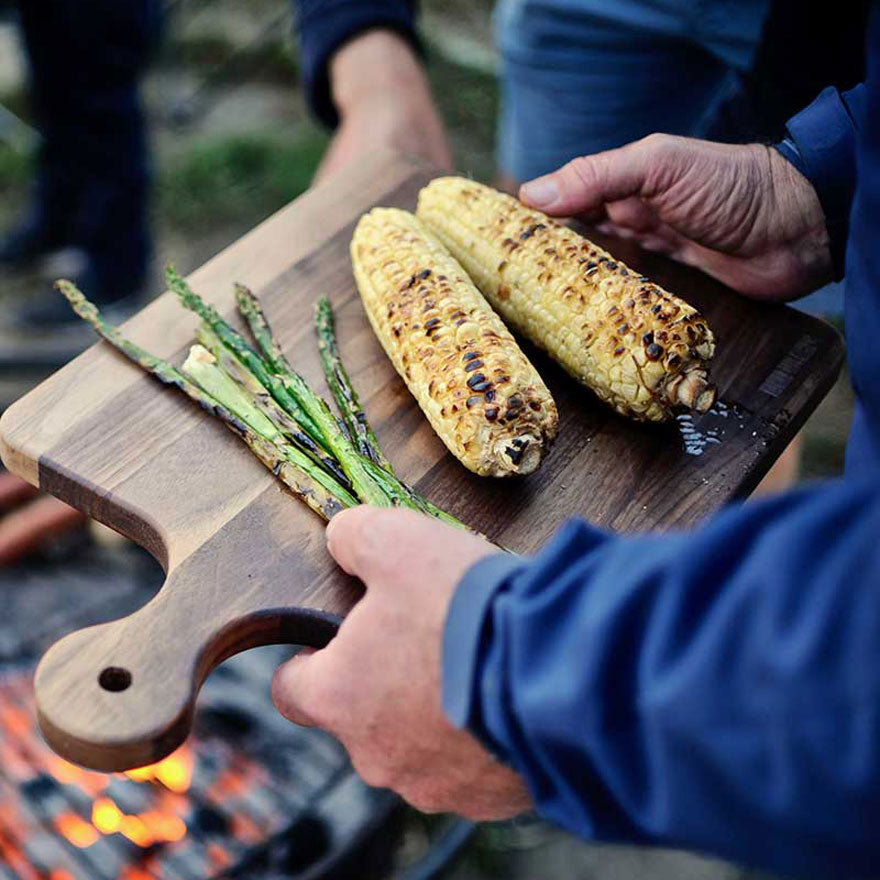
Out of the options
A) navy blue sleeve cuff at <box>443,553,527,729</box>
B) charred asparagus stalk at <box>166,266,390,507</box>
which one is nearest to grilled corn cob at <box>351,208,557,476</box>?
charred asparagus stalk at <box>166,266,390,507</box>

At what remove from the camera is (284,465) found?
2623 mm

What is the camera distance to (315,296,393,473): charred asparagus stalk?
2721 mm

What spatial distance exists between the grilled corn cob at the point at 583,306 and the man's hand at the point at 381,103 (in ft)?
2.74

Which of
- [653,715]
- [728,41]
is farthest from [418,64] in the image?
[653,715]

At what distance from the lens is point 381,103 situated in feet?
13.3

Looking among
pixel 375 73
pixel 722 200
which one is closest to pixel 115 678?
Result: pixel 722 200

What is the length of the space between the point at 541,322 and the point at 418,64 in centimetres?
187

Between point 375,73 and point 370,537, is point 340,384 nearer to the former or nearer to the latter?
point 370,537

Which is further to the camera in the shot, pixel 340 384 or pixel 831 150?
pixel 831 150

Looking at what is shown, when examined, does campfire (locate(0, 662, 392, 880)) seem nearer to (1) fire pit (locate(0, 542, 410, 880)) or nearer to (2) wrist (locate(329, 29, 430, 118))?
(1) fire pit (locate(0, 542, 410, 880))

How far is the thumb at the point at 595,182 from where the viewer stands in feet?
10.00

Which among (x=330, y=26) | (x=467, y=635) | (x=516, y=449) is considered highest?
(x=330, y=26)

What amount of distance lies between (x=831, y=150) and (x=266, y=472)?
180cm

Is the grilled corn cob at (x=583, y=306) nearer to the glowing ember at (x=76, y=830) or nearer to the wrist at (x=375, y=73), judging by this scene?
the wrist at (x=375, y=73)
